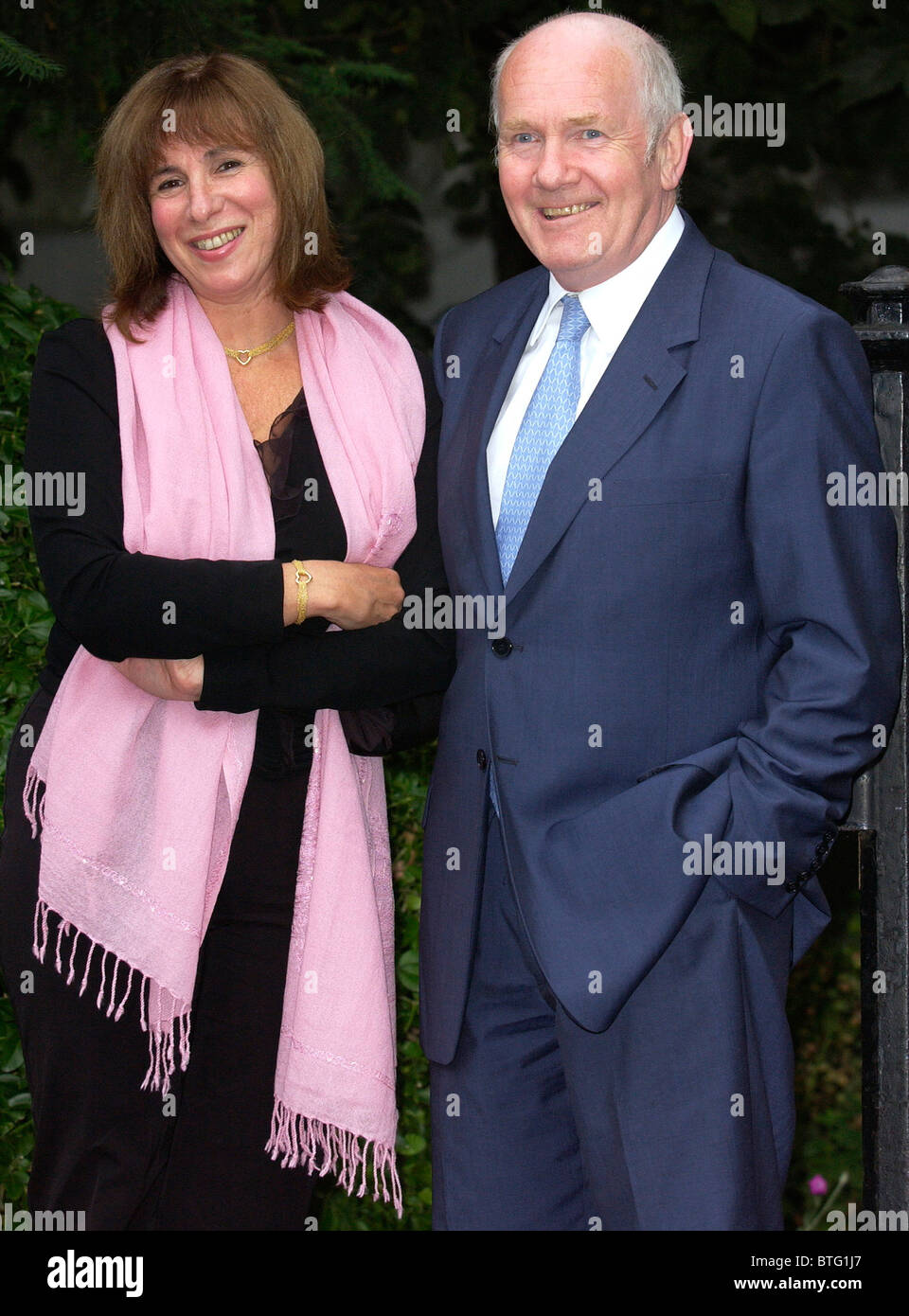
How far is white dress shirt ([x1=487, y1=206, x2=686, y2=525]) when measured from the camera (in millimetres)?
2779

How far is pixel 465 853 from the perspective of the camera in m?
2.84

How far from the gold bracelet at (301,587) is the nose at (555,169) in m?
0.77

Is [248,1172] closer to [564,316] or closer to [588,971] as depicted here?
[588,971]

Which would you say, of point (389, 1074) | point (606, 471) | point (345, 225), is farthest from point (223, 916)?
point (345, 225)

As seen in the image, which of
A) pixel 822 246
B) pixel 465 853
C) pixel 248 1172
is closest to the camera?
pixel 465 853

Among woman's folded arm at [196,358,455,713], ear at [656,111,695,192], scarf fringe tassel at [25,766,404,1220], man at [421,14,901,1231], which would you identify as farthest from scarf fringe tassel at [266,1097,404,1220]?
ear at [656,111,695,192]

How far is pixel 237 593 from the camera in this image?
9.10ft

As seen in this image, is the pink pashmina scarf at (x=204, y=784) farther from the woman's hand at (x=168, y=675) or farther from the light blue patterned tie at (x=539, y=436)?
the light blue patterned tie at (x=539, y=436)

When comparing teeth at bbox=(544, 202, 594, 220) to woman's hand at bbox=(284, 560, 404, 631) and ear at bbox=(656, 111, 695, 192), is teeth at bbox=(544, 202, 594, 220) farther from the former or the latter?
woman's hand at bbox=(284, 560, 404, 631)

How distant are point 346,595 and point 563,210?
29.7 inches

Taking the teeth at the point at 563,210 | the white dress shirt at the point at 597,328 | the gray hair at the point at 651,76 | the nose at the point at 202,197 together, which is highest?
the gray hair at the point at 651,76

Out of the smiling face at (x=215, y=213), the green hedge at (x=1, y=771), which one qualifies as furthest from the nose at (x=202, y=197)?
the green hedge at (x=1, y=771)

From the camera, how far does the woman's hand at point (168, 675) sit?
286cm
